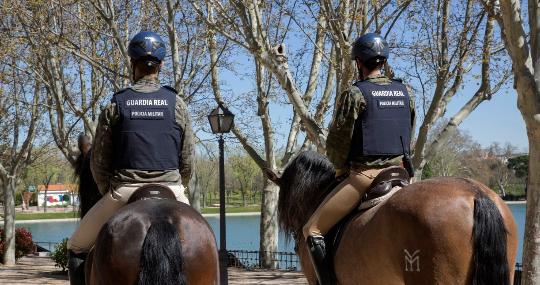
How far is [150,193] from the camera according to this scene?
4.48 metres

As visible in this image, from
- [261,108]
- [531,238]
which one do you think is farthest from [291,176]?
[261,108]

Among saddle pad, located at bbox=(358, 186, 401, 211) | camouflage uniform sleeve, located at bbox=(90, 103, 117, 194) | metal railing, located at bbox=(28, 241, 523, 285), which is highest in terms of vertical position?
camouflage uniform sleeve, located at bbox=(90, 103, 117, 194)

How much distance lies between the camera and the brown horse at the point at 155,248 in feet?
12.7

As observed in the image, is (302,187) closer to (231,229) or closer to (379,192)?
(379,192)

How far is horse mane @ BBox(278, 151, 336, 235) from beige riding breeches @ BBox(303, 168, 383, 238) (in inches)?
16.8

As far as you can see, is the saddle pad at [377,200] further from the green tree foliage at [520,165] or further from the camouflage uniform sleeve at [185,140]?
the green tree foliage at [520,165]

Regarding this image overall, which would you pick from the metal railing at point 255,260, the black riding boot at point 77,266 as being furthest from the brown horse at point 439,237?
the metal railing at point 255,260

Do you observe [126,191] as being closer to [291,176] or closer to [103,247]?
[103,247]

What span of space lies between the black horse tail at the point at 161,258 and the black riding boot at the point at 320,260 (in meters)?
1.39

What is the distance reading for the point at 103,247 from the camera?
4059mm

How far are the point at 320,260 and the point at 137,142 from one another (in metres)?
1.65

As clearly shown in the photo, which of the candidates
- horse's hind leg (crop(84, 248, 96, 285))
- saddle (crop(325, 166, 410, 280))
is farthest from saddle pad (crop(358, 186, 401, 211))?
horse's hind leg (crop(84, 248, 96, 285))

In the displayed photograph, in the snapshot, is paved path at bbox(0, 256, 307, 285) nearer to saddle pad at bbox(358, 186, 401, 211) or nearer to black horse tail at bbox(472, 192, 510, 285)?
saddle pad at bbox(358, 186, 401, 211)

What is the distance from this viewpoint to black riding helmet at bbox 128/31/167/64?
473 centimetres
